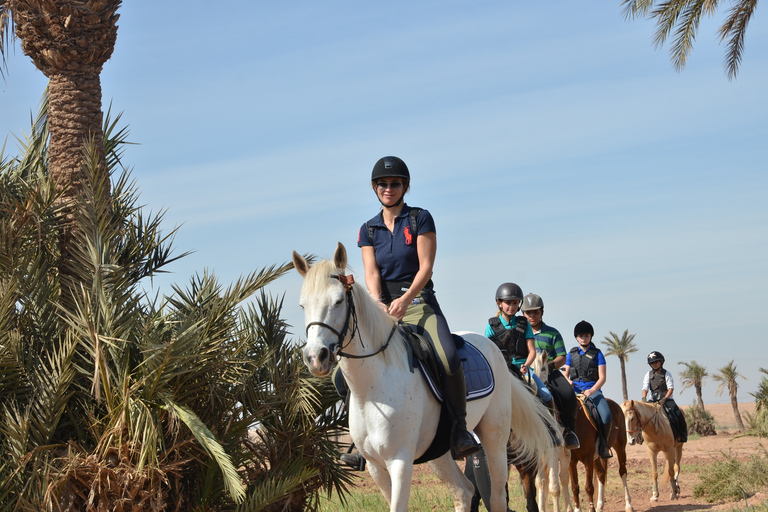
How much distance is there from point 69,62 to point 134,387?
509 centimetres

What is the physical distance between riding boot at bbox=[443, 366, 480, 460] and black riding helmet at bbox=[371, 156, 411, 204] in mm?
1587

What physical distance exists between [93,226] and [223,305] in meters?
1.59

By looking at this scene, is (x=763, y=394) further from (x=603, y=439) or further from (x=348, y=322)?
(x=348, y=322)

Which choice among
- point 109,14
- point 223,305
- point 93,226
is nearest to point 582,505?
Result: point 223,305

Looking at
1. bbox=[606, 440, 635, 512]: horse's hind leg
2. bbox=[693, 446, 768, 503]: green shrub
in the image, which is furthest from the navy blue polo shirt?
bbox=[606, 440, 635, 512]: horse's hind leg

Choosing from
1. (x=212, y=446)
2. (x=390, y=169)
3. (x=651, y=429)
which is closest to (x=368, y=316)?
(x=390, y=169)

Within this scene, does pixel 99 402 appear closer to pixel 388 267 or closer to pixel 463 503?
pixel 388 267

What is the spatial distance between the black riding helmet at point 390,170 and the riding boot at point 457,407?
5.21 ft

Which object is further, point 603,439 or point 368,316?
point 603,439

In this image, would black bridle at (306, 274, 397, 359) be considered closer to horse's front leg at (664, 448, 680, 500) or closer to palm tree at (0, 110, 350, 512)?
palm tree at (0, 110, 350, 512)

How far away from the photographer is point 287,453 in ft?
27.5

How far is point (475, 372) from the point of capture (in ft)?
22.9

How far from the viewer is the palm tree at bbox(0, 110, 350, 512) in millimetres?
6891

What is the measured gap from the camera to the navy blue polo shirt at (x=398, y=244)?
21.7ft
